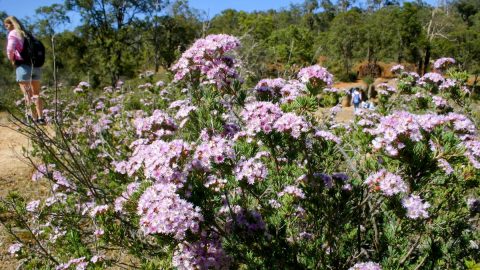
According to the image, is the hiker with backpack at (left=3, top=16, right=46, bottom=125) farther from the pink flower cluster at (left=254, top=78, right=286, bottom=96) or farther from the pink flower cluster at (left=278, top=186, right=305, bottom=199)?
the pink flower cluster at (left=278, top=186, right=305, bottom=199)

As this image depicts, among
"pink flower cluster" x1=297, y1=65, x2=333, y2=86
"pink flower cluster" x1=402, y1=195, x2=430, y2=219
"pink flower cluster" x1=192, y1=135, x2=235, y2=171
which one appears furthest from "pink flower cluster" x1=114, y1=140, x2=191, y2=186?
"pink flower cluster" x1=402, y1=195, x2=430, y2=219

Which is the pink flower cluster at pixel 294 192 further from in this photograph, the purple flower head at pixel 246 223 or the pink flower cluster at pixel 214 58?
the pink flower cluster at pixel 214 58

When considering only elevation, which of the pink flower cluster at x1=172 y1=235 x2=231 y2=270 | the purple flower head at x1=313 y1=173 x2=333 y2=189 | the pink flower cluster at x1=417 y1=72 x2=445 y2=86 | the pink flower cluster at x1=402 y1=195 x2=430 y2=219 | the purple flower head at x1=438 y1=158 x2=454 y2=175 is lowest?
the pink flower cluster at x1=172 y1=235 x2=231 y2=270

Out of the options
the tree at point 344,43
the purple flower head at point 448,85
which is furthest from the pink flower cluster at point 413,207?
the tree at point 344,43

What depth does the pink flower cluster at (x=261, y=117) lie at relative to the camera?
2.59 m

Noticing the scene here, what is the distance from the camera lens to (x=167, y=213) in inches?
84.4

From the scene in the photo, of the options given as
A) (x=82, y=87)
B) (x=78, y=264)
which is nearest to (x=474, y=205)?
(x=78, y=264)

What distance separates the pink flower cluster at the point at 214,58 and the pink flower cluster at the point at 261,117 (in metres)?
0.70

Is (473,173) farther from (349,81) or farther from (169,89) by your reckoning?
(349,81)

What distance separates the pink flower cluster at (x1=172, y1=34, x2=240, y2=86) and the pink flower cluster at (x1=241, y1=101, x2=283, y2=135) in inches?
27.6

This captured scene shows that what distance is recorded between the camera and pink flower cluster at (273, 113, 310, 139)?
2.49m

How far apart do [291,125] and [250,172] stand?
0.38 metres

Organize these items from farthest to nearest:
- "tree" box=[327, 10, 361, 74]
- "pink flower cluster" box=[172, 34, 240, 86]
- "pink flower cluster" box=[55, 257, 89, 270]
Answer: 1. "tree" box=[327, 10, 361, 74]
2. "pink flower cluster" box=[172, 34, 240, 86]
3. "pink flower cluster" box=[55, 257, 89, 270]

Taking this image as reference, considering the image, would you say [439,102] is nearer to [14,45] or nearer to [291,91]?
[291,91]
